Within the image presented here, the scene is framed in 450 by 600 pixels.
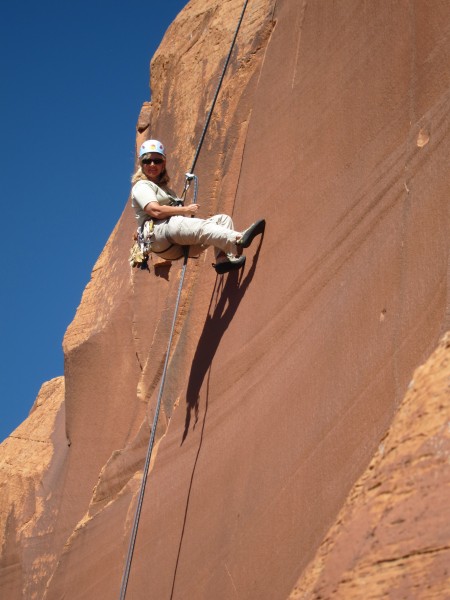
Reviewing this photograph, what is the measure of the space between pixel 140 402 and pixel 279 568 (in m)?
3.89

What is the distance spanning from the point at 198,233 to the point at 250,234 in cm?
44

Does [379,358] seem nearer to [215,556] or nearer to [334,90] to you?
[215,556]

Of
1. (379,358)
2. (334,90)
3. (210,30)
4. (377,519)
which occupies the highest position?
(210,30)

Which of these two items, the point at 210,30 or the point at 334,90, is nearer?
the point at 334,90

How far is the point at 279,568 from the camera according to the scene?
532cm

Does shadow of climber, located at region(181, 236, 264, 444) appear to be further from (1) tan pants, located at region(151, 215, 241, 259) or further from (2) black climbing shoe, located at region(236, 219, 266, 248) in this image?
(1) tan pants, located at region(151, 215, 241, 259)

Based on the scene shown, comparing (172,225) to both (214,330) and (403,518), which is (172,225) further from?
(403,518)

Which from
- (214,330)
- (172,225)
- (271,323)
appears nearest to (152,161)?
(172,225)

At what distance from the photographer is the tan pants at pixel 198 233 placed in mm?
7305

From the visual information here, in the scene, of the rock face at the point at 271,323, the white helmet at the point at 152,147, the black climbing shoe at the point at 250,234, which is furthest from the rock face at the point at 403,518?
the white helmet at the point at 152,147

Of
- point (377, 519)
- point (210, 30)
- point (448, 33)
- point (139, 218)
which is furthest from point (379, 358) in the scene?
point (210, 30)

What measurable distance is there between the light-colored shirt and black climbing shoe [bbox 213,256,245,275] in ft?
2.38

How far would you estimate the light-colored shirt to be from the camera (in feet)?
25.2

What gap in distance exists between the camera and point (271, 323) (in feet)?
21.7
